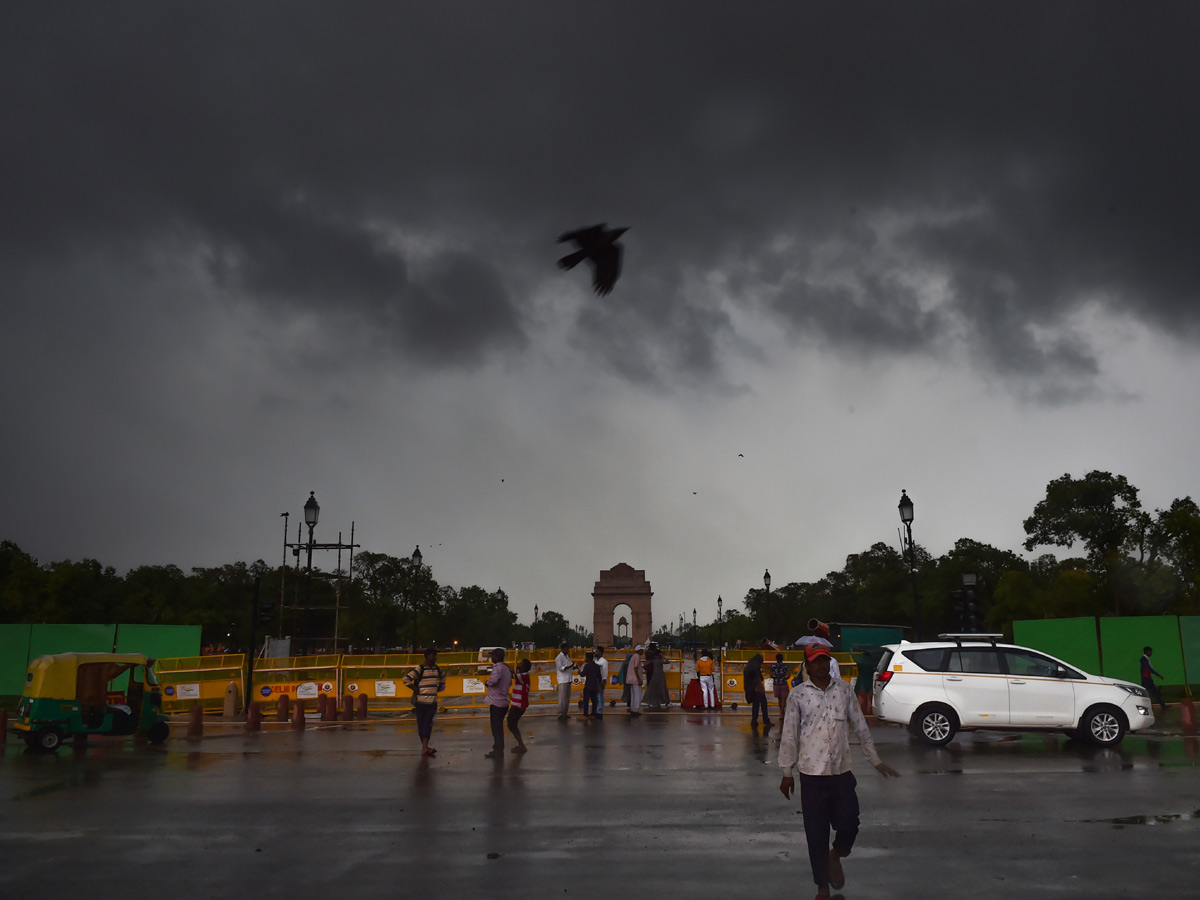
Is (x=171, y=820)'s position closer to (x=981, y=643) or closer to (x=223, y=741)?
(x=223, y=741)

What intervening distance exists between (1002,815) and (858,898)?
3810 millimetres

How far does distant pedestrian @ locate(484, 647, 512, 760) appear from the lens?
15508 millimetres

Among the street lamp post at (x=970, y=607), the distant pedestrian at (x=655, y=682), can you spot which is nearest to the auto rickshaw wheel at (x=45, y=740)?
A: the distant pedestrian at (x=655, y=682)

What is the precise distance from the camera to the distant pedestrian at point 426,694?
51.1ft

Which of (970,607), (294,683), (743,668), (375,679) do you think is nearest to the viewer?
(970,607)

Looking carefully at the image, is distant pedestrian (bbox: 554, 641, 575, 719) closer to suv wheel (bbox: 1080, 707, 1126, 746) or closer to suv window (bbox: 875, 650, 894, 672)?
suv window (bbox: 875, 650, 894, 672)

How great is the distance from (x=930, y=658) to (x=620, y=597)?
110m

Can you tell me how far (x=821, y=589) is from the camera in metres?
128

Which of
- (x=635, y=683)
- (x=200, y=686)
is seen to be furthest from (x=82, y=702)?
(x=635, y=683)

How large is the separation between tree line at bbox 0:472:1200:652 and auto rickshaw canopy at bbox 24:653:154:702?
75.1 ft

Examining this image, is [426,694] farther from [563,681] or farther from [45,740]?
[563,681]

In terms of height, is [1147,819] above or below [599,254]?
below

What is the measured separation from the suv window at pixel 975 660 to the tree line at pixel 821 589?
1027 inches

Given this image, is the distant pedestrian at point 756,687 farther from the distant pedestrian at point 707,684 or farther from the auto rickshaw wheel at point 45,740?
the auto rickshaw wheel at point 45,740
